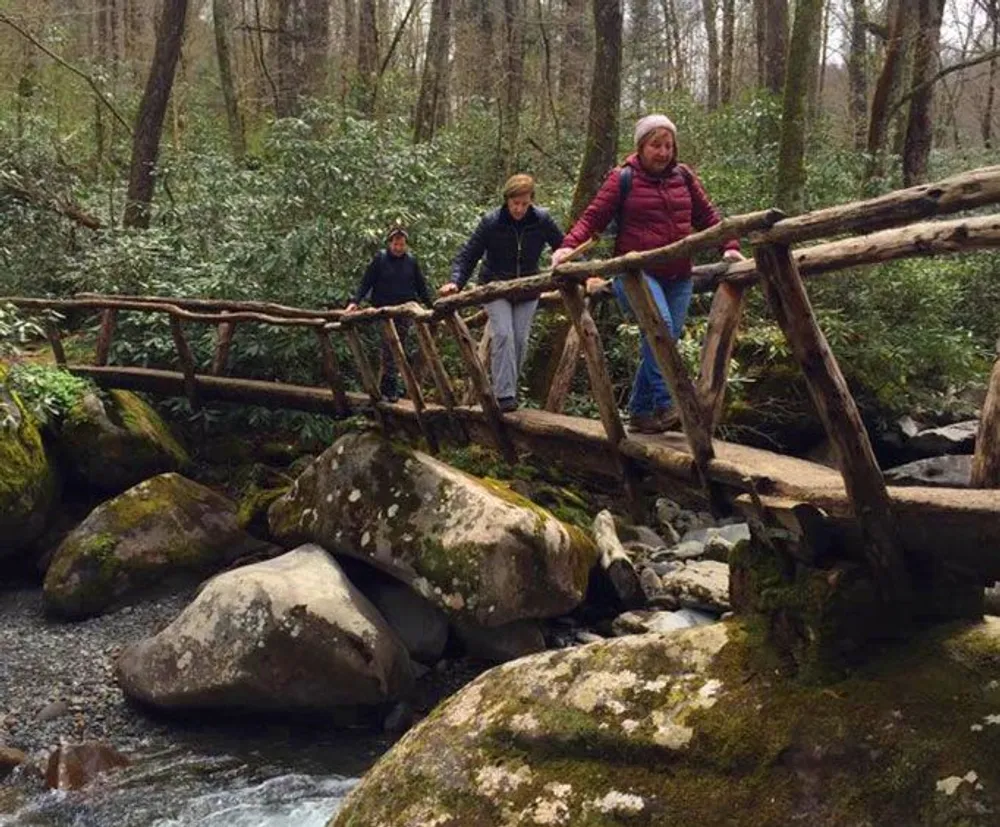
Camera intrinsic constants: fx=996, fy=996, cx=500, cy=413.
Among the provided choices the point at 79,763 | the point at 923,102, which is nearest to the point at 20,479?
the point at 79,763

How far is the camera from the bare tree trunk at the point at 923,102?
1410 cm

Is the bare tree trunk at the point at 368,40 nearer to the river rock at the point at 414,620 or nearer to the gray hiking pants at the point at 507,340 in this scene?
the gray hiking pants at the point at 507,340

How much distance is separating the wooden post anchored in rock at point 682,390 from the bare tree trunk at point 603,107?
7189 mm

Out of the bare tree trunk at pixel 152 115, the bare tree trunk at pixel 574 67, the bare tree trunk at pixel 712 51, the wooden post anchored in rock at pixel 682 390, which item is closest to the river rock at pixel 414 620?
the wooden post anchored in rock at pixel 682 390

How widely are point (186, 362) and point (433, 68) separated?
32.1ft

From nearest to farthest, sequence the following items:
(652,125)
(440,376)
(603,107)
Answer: (652,125)
(440,376)
(603,107)

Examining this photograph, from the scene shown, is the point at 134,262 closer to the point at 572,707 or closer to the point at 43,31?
the point at 43,31

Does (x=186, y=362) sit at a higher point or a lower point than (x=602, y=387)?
lower

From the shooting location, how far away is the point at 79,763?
578 centimetres

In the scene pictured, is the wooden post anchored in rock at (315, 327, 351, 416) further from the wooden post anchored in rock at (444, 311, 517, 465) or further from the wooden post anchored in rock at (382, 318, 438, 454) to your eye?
the wooden post anchored in rock at (444, 311, 517, 465)

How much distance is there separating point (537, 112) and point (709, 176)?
7.62m

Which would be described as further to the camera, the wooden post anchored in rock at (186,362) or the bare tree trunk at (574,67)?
the bare tree trunk at (574,67)

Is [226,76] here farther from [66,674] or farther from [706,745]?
[706,745]

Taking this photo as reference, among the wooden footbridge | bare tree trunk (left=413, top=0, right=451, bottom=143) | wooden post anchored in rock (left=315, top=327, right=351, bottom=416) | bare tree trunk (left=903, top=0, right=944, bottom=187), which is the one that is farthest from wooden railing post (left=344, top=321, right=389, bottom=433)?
bare tree trunk (left=413, top=0, right=451, bottom=143)
